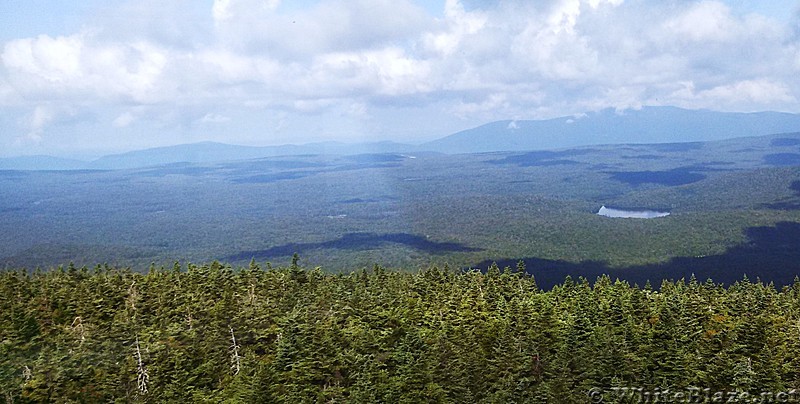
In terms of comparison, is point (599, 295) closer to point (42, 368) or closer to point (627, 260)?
point (42, 368)

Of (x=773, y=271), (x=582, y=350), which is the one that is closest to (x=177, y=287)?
(x=582, y=350)
